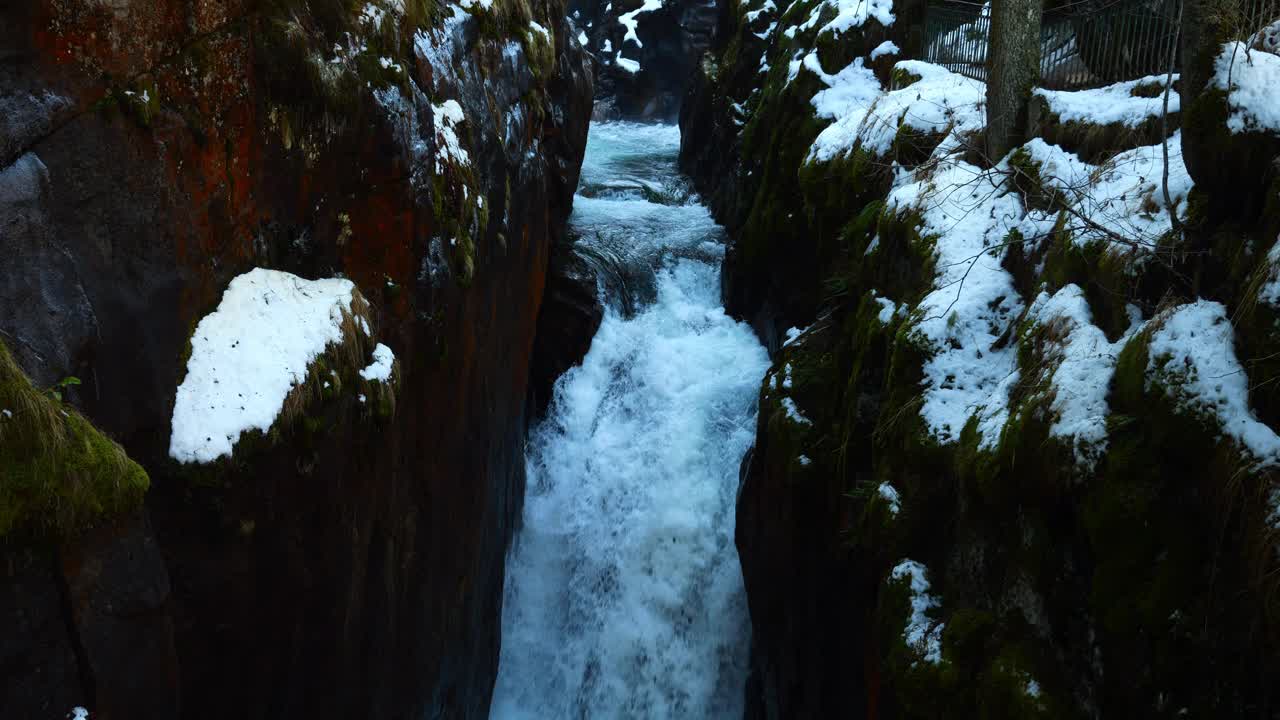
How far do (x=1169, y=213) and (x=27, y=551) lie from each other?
5496mm

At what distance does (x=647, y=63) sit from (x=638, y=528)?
29140mm

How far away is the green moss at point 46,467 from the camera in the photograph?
10.8 ft

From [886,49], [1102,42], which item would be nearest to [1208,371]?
[1102,42]

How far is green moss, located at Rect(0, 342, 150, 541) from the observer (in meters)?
3.30

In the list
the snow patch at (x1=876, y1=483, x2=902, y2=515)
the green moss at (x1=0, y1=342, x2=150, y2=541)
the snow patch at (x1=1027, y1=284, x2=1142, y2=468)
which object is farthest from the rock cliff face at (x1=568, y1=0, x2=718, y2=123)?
the green moss at (x1=0, y1=342, x2=150, y2=541)

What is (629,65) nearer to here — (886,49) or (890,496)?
(886,49)

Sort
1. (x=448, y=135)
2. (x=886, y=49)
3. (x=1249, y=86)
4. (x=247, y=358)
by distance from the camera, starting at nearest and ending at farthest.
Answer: (x=1249, y=86) < (x=247, y=358) < (x=448, y=135) < (x=886, y=49)

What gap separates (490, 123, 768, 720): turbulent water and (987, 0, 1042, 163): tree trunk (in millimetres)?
4433

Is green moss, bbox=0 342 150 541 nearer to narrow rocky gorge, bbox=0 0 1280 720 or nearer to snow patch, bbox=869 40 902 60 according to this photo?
narrow rocky gorge, bbox=0 0 1280 720

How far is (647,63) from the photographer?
3481 centimetres

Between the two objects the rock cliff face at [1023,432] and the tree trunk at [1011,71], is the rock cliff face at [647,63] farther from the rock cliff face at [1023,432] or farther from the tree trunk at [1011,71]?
the tree trunk at [1011,71]

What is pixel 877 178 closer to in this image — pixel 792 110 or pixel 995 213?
pixel 995 213

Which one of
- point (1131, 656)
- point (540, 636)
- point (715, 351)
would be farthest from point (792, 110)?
point (1131, 656)

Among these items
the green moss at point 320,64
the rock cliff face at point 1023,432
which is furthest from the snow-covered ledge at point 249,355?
the rock cliff face at point 1023,432
